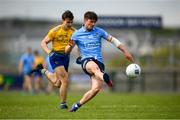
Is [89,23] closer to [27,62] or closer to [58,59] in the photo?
[58,59]

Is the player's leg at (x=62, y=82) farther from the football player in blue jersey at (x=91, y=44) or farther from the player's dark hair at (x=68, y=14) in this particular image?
the football player in blue jersey at (x=91, y=44)

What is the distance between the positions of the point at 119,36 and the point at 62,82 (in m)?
25.4

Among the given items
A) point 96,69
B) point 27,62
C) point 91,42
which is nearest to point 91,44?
point 91,42

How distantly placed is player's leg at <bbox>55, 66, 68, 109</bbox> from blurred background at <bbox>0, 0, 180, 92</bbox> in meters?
23.2

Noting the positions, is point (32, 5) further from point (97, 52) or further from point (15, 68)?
point (97, 52)

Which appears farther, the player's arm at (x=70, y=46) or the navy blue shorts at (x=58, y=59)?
the navy blue shorts at (x=58, y=59)

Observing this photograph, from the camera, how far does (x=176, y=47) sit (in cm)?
4531

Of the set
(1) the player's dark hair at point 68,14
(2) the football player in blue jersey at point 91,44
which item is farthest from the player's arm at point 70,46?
(1) the player's dark hair at point 68,14

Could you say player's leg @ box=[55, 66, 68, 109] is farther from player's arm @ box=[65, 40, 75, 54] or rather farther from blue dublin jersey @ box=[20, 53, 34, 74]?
blue dublin jersey @ box=[20, 53, 34, 74]

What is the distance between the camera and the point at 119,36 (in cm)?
4566

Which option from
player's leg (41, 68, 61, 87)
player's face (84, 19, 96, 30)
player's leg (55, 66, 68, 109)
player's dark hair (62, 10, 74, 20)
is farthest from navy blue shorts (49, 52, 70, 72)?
player's face (84, 19, 96, 30)

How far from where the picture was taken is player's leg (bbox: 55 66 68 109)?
66.6ft

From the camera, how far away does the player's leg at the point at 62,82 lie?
20294 millimetres

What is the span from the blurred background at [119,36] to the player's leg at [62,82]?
23154 mm
